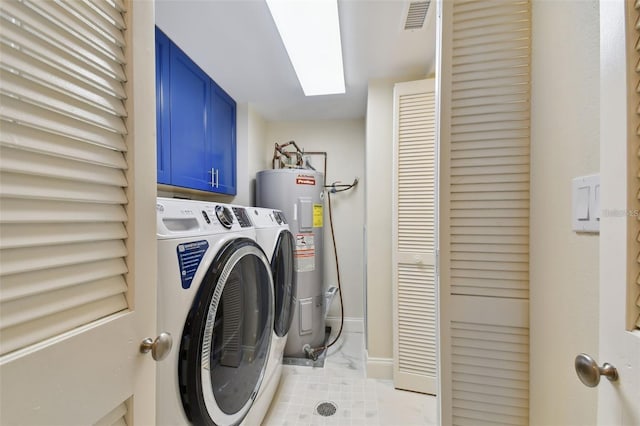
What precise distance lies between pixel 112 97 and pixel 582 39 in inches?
39.8

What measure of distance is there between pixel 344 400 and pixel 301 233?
1.17m

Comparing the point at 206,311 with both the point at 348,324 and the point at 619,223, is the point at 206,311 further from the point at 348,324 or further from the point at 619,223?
the point at 348,324

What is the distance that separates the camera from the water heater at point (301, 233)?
78.9 inches

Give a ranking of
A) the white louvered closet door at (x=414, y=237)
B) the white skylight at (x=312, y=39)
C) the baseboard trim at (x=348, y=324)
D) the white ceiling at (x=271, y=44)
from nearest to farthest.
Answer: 1. the white skylight at (x=312, y=39)
2. the white ceiling at (x=271, y=44)
3. the white louvered closet door at (x=414, y=237)
4. the baseboard trim at (x=348, y=324)

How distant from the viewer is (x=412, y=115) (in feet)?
5.53

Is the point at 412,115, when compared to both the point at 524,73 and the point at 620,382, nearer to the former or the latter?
the point at 524,73

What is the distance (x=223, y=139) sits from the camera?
2027 mm

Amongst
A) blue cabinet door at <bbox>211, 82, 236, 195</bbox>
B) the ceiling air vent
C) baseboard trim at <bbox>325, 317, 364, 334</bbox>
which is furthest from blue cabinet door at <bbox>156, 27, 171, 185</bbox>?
baseboard trim at <bbox>325, 317, 364, 334</bbox>

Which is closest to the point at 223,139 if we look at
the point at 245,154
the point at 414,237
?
the point at 245,154

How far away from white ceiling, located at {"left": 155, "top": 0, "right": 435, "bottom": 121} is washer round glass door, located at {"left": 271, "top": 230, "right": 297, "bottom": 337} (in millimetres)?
1131

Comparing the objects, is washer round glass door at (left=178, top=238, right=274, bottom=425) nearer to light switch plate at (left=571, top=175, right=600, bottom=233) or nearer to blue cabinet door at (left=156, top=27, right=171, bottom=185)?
blue cabinet door at (left=156, top=27, right=171, bottom=185)

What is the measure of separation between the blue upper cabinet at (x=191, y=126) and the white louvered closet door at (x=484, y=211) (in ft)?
4.74

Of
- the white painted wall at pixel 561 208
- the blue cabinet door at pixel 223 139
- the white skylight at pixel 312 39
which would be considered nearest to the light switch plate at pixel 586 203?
the white painted wall at pixel 561 208

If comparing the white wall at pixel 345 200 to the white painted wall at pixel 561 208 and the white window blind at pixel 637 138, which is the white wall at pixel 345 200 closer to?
the white painted wall at pixel 561 208
